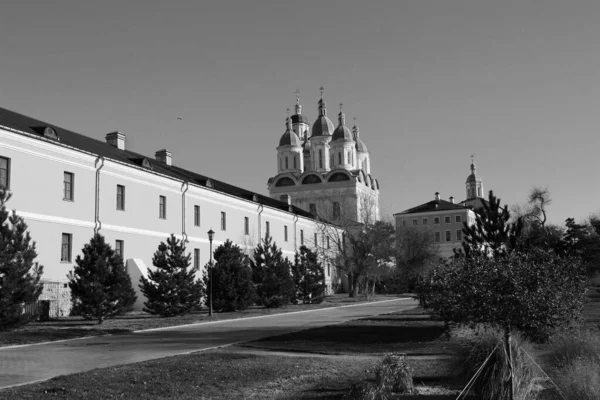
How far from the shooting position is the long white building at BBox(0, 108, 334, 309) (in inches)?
1076

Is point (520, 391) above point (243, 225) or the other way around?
the other way around

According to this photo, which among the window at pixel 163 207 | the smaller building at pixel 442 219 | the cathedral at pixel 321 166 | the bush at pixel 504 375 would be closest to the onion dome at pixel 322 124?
the cathedral at pixel 321 166

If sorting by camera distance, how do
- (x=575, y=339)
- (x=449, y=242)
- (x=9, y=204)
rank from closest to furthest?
(x=575, y=339), (x=9, y=204), (x=449, y=242)

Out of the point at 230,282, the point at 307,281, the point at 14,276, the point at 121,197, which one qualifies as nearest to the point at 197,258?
the point at 307,281

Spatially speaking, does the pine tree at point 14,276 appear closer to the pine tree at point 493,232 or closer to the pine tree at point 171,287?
the pine tree at point 171,287

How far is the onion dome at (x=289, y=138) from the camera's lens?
96812mm

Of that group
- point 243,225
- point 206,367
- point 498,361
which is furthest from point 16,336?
point 243,225

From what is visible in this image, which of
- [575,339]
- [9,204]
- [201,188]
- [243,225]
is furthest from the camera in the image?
[243,225]

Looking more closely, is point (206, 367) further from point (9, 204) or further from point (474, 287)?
point (9, 204)

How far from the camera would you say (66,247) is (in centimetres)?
2945

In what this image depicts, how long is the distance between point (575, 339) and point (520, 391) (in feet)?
8.68

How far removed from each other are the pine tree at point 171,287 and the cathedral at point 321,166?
164ft

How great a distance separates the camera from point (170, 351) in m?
14.6

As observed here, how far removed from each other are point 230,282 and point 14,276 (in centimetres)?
1463
